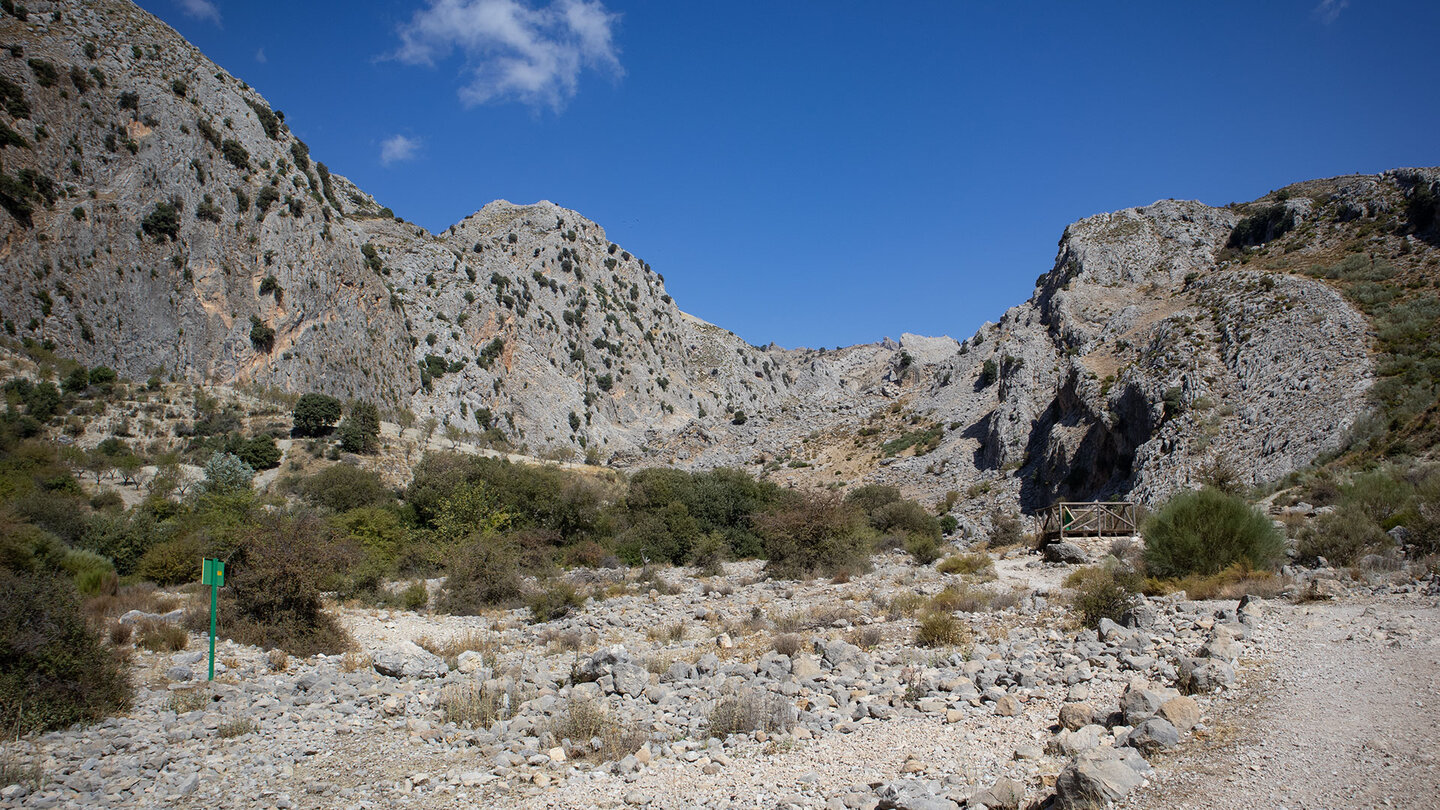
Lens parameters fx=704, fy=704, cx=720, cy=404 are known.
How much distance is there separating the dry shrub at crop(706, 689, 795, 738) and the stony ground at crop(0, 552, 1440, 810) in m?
0.05

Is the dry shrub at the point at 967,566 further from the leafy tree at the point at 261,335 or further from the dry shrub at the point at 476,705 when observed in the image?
the leafy tree at the point at 261,335

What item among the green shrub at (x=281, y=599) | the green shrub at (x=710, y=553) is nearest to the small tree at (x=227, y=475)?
the green shrub at (x=281, y=599)

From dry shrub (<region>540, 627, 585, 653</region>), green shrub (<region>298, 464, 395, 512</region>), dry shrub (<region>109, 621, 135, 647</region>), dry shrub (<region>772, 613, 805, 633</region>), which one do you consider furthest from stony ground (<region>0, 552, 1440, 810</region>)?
green shrub (<region>298, 464, 395, 512</region>)

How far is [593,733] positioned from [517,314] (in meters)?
76.8

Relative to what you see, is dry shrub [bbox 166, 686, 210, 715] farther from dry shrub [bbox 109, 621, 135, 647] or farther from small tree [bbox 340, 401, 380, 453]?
small tree [bbox 340, 401, 380, 453]

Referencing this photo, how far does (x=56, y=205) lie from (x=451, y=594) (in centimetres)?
4816

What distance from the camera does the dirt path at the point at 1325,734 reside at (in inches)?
180

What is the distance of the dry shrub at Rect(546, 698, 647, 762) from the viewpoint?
7.79 meters

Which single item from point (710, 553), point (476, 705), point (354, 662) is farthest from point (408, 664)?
point (710, 553)

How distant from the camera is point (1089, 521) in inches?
958

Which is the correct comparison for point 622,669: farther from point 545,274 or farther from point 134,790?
point 545,274

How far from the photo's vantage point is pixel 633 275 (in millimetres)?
104562

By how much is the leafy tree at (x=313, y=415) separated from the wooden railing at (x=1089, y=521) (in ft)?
141

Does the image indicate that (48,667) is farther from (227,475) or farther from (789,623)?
(227,475)
